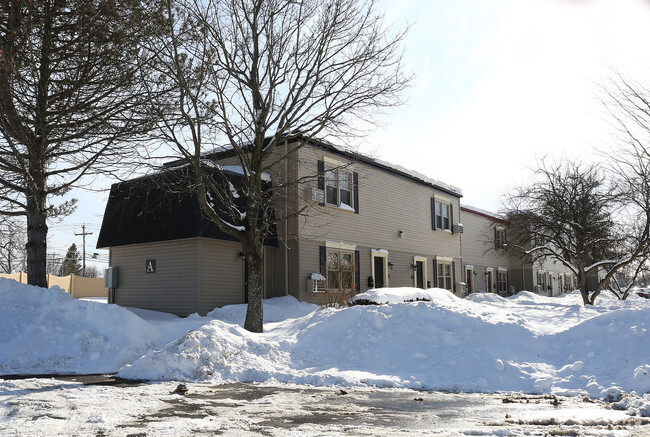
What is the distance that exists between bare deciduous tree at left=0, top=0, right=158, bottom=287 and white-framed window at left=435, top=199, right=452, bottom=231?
18.6 m

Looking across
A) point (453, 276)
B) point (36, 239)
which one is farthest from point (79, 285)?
point (453, 276)

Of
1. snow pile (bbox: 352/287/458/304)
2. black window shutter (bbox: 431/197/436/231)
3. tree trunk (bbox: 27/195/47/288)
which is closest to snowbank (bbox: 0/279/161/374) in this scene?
tree trunk (bbox: 27/195/47/288)

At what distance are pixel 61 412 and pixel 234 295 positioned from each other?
12.1m

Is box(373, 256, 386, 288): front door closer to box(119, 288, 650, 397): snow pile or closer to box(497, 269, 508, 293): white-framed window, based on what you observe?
box(119, 288, 650, 397): snow pile

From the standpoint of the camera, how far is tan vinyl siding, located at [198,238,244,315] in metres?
17.2

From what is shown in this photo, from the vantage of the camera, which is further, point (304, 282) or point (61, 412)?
point (304, 282)

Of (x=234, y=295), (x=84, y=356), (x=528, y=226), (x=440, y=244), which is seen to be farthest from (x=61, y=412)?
(x=440, y=244)

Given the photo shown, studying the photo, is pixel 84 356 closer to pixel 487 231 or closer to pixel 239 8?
pixel 239 8

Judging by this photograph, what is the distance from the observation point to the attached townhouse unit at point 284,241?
17.3 meters

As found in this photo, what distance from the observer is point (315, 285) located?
19.3 metres

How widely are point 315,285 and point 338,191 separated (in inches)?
158

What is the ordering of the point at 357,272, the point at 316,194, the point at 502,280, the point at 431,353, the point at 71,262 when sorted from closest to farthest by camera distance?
the point at 431,353
the point at 316,194
the point at 357,272
the point at 502,280
the point at 71,262

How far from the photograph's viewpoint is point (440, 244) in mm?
28344

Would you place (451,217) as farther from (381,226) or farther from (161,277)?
(161,277)
